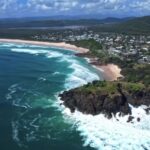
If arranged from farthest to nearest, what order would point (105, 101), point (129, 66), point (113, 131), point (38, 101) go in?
point (129, 66) < point (38, 101) < point (105, 101) < point (113, 131)

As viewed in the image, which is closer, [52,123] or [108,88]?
[52,123]

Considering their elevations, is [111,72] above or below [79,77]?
below

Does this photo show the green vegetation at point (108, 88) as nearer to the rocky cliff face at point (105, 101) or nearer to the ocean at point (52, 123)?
the rocky cliff face at point (105, 101)

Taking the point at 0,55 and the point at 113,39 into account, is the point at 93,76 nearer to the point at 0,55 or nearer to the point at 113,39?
the point at 0,55

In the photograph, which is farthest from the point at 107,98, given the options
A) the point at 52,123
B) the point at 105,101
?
the point at 52,123

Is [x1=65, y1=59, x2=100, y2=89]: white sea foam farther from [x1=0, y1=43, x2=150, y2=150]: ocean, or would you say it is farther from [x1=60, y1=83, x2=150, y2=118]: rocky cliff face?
[x1=60, y1=83, x2=150, y2=118]: rocky cliff face

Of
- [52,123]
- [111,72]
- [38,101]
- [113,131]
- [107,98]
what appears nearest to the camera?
[113,131]

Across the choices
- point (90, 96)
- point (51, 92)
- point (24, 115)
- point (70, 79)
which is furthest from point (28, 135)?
point (70, 79)

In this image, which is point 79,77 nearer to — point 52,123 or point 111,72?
point 111,72

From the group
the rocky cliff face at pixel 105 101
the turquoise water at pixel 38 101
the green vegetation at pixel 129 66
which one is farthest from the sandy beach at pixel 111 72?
the rocky cliff face at pixel 105 101
